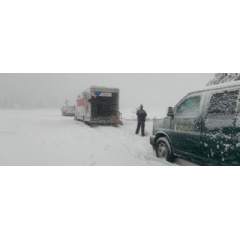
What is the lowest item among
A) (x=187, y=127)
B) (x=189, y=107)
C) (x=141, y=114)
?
(x=141, y=114)

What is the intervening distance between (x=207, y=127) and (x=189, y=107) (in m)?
0.80

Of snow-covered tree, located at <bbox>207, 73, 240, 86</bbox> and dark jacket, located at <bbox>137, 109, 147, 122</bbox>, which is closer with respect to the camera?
snow-covered tree, located at <bbox>207, 73, 240, 86</bbox>

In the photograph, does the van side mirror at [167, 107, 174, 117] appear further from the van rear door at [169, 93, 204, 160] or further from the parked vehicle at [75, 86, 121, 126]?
the parked vehicle at [75, 86, 121, 126]

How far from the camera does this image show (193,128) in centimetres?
393

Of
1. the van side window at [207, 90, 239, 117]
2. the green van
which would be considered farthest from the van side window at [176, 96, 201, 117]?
the van side window at [207, 90, 239, 117]

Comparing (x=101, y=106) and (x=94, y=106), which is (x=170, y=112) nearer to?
(x=94, y=106)

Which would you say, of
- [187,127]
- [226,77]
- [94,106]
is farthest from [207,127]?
[94,106]

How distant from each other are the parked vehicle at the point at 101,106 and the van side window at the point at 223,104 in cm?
841

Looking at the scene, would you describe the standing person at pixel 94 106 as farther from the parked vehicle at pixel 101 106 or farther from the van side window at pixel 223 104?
the van side window at pixel 223 104

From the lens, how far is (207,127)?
11.8 ft

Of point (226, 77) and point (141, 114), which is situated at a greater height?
point (226, 77)

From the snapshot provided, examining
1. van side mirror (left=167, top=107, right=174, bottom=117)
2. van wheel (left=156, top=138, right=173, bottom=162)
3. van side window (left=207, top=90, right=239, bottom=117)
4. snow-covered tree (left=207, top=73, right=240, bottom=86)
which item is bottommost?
van wheel (left=156, top=138, right=173, bottom=162)

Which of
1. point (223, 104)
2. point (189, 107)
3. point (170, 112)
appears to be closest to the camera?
point (223, 104)

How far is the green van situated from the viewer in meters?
→ 3.18
